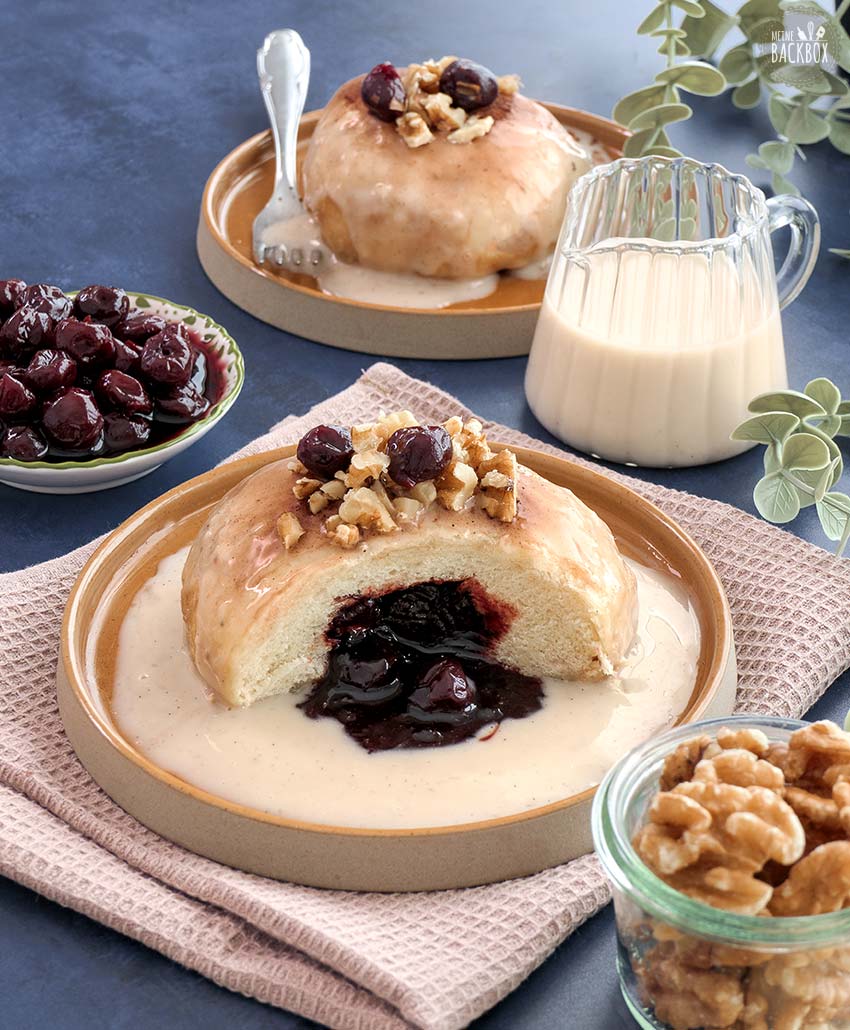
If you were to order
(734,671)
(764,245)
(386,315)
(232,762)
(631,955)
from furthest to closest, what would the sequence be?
(386,315), (764,245), (734,671), (232,762), (631,955)

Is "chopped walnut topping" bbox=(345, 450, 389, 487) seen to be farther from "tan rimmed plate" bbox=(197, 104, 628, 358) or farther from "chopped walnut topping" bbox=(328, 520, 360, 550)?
"tan rimmed plate" bbox=(197, 104, 628, 358)

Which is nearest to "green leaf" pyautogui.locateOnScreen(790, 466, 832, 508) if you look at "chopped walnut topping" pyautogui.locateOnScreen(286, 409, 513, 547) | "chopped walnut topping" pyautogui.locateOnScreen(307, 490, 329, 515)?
"chopped walnut topping" pyautogui.locateOnScreen(286, 409, 513, 547)

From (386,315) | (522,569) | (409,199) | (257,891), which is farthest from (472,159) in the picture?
(257,891)

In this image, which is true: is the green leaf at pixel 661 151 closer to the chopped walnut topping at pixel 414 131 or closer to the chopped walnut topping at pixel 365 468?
the chopped walnut topping at pixel 414 131

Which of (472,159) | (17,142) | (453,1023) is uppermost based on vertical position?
(472,159)

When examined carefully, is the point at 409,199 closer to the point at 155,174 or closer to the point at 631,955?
the point at 155,174

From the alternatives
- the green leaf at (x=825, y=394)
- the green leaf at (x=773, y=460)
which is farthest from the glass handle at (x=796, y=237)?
the green leaf at (x=773, y=460)
